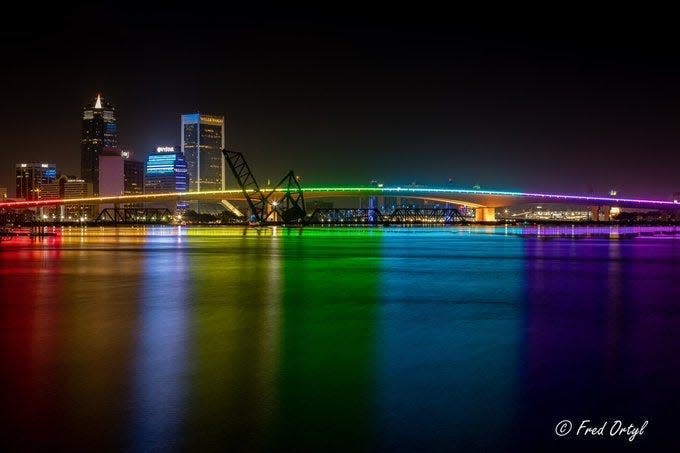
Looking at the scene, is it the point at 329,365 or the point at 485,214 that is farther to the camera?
the point at 485,214

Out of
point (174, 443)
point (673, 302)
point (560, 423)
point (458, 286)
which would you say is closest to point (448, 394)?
point (560, 423)

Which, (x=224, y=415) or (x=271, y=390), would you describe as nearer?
(x=224, y=415)

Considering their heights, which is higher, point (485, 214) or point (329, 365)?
point (485, 214)

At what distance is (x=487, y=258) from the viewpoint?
96.7 ft

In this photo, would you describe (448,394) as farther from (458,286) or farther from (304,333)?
(458,286)

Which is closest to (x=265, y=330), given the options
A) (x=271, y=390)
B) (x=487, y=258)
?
(x=271, y=390)

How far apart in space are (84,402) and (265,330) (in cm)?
423

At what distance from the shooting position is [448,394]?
688 cm

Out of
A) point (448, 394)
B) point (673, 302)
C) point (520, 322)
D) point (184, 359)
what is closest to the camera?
point (448, 394)

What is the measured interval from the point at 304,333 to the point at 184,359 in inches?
90.8

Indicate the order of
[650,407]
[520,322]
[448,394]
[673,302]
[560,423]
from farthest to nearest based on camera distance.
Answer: [673,302]
[520,322]
[448,394]
[650,407]
[560,423]

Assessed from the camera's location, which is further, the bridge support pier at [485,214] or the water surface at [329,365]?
the bridge support pier at [485,214]

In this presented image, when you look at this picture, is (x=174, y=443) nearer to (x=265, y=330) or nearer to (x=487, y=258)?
(x=265, y=330)

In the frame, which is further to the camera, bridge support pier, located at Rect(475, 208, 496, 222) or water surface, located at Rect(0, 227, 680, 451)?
bridge support pier, located at Rect(475, 208, 496, 222)
